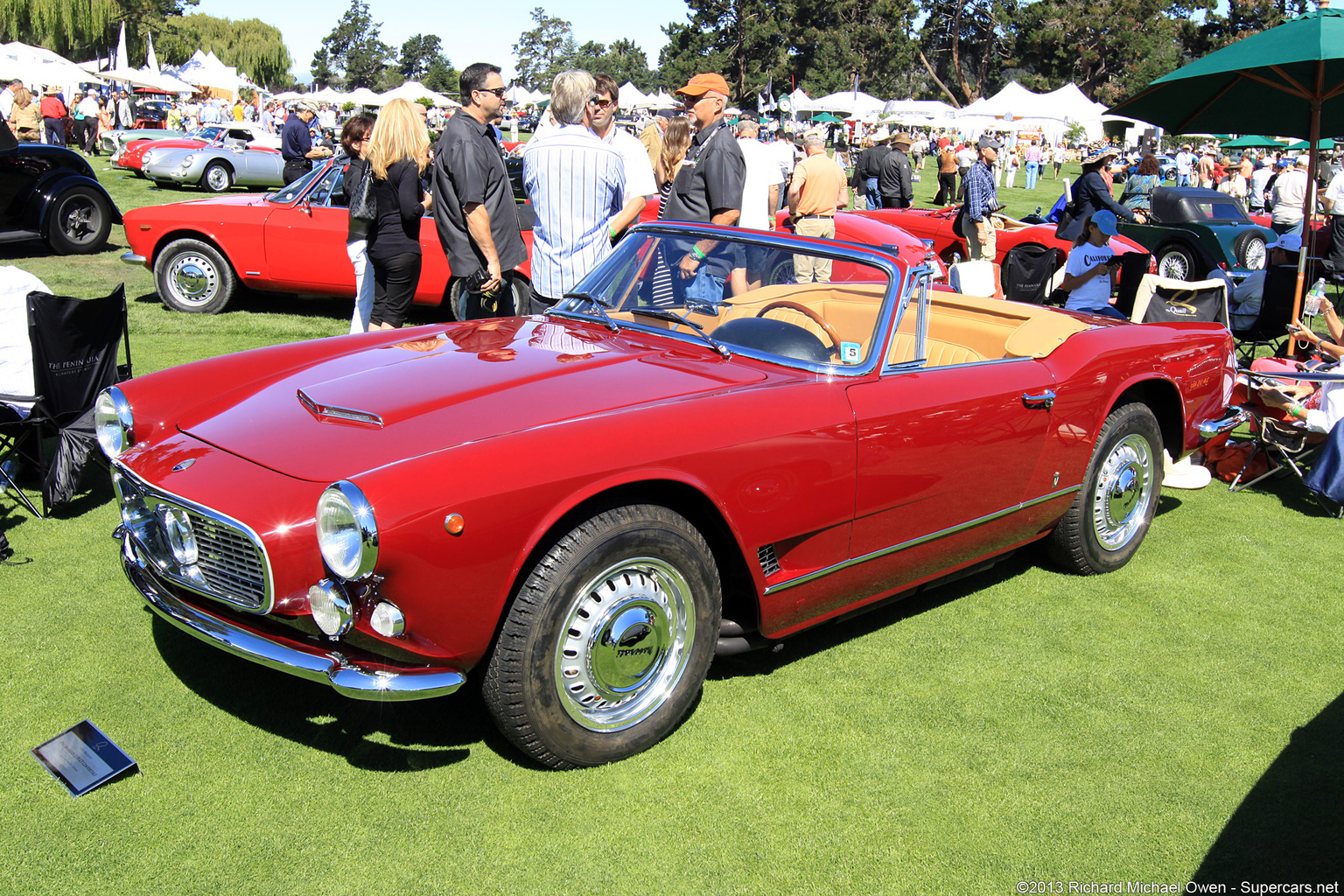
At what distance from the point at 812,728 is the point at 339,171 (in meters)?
7.37

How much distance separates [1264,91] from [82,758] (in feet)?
26.9

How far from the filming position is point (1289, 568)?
473cm

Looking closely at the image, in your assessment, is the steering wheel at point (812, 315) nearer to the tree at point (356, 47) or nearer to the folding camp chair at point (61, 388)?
the folding camp chair at point (61, 388)

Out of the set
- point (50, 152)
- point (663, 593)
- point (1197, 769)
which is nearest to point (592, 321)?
point (663, 593)

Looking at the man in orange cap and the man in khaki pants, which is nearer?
the man in orange cap

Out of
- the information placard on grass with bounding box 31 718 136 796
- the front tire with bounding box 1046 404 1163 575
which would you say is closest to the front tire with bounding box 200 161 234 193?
the information placard on grass with bounding box 31 718 136 796

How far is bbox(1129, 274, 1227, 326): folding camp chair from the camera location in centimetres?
702

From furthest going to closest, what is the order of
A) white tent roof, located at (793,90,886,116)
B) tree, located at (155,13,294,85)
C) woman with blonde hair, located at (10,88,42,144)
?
tree, located at (155,13,294,85) → white tent roof, located at (793,90,886,116) → woman with blonde hair, located at (10,88,42,144)

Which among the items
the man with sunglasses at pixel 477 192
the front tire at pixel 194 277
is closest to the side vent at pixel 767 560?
the man with sunglasses at pixel 477 192

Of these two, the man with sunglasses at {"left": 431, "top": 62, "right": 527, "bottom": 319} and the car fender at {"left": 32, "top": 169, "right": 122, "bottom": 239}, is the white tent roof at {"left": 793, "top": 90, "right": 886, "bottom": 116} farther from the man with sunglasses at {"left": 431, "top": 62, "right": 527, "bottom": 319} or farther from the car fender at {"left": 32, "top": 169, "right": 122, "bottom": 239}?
the man with sunglasses at {"left": 431, "top": 62, "right": 527, "bottom": 319}

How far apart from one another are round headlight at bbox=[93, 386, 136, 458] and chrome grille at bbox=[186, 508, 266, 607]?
2.39ft

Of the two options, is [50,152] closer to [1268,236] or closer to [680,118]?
[680,118]

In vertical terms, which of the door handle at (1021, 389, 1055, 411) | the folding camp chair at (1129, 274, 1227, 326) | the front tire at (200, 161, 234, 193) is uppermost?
the front tire at (200, 161, 234, 193)

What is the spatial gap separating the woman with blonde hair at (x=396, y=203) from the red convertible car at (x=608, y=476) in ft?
7.73
